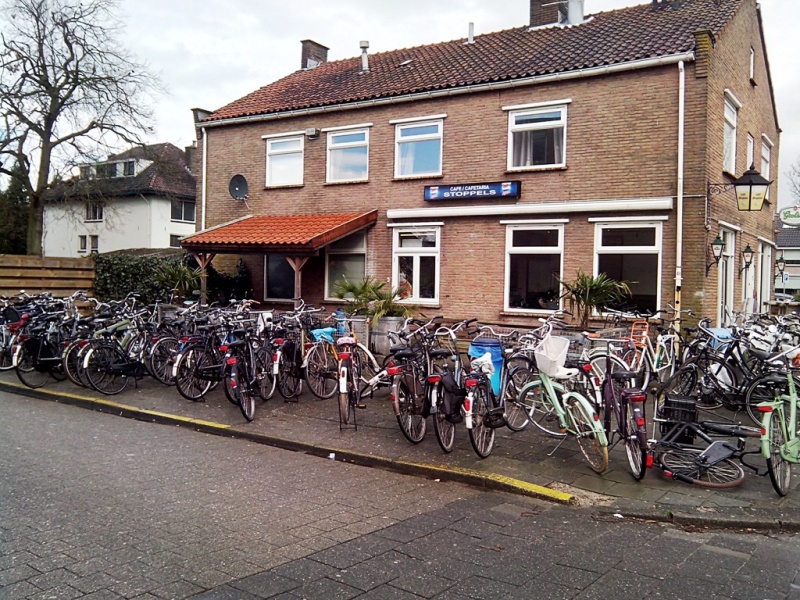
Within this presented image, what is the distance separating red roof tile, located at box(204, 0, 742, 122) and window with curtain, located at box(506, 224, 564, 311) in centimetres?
335

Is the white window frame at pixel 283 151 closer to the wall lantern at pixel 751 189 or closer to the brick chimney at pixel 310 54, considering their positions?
the brick chimney at pixel 310 54

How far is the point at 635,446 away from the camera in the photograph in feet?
20.3

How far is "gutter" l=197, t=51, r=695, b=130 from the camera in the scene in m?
13.1

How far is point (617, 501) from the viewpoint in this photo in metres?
5.79

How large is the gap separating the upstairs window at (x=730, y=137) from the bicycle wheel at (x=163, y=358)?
37.6 ft

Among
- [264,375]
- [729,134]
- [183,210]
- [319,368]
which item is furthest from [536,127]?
[183,210]

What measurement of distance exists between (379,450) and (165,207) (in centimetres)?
3648

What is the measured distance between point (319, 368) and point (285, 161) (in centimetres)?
994

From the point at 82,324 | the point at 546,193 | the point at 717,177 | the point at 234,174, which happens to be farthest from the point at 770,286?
the point at 82,324

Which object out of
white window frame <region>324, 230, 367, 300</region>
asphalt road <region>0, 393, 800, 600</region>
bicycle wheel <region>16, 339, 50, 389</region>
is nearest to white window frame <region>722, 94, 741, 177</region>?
white window frame <region>324, 230, 367, 300</region>

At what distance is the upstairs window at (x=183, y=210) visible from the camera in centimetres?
4088

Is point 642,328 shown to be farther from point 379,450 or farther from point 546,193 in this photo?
point 379,450

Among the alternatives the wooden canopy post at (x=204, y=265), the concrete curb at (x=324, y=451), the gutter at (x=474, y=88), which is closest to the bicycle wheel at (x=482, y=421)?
the concrete curb at (x=324, y=451)

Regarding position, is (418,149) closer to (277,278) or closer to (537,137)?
(537,137)
